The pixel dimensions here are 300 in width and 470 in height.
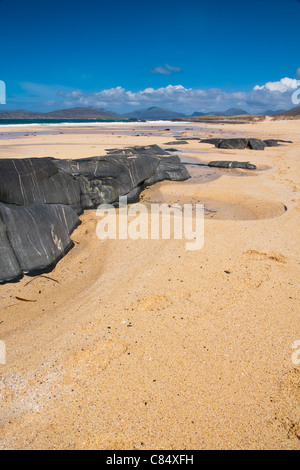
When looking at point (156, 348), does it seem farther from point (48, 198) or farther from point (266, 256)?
point (48, 198)

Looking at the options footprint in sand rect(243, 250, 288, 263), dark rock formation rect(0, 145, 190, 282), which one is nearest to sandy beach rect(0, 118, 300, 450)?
footprint in sand rect(243, 250, 288, 263)

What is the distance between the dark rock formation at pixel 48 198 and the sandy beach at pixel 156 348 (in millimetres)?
221

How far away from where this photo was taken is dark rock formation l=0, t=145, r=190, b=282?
3346 mm

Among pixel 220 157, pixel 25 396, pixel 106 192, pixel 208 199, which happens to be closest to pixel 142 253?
pixel 25 396

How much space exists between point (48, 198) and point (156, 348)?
3.35 m

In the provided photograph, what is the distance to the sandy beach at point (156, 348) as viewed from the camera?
1.67m

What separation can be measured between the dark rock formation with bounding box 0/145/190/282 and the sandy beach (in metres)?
0.22

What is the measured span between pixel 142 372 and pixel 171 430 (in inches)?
17.4

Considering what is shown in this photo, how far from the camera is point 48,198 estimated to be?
184 inches

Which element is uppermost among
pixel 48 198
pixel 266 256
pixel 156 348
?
pixel 48 198

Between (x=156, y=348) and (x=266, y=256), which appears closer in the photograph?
(x=156, y=348)

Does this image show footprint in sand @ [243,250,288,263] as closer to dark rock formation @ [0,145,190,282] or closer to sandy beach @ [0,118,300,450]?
sandy beach @ [0,118,300,450]

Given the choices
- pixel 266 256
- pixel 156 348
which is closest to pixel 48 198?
→ pixel 156 348

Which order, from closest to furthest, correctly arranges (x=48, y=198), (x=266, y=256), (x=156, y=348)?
(x=156, y=348), (x=266, y=256), (x=48, y=198)
